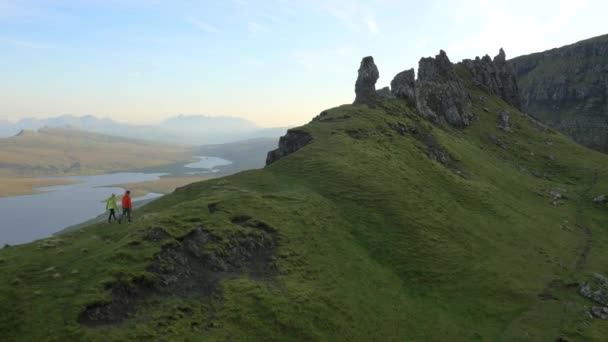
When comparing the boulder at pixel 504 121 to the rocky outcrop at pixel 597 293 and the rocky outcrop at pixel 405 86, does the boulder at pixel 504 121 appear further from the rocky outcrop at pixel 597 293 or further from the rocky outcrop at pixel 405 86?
the rocky outcrop at pixel 597 293

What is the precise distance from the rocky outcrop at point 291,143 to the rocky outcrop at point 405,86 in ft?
140

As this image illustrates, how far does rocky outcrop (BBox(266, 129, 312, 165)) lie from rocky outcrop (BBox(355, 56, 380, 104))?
33.3 metres

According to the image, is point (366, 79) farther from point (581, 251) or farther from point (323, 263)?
point (323, 263)

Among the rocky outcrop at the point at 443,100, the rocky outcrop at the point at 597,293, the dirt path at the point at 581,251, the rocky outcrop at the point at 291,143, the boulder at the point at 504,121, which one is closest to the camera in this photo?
the rocky outcrop at the point at 597,293

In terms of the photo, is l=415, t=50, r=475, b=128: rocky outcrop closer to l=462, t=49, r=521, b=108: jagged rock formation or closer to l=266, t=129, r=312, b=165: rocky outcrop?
l=462, t=49, r=521, b=108: jagged rock formation

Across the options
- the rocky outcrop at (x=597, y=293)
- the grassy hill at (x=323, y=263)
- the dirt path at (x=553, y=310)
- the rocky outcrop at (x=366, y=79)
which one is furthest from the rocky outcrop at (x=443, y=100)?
the rocky outcrop at (x=597, y=293)

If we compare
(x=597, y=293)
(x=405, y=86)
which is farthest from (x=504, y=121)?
(x=597, y=293)

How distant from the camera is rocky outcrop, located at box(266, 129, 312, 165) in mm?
69750

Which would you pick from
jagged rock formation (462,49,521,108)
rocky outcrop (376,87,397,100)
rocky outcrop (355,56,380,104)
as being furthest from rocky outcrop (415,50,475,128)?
jagged rock formation (462,49,521,108)

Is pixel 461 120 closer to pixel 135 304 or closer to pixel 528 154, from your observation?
pixel 528 154

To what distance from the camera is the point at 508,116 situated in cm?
13288

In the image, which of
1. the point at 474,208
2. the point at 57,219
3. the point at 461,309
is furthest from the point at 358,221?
the point at 57,219

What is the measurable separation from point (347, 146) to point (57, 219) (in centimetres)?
16121

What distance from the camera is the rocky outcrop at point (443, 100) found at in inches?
4233
